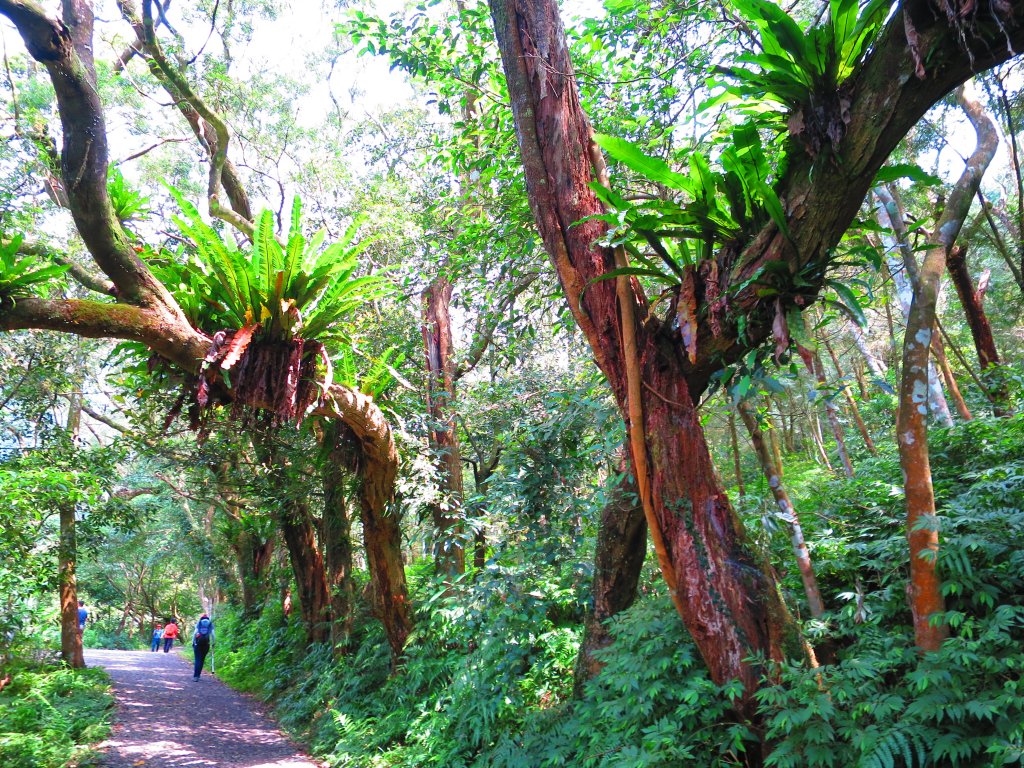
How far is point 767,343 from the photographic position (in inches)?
112

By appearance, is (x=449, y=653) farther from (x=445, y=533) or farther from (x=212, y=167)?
(x=212, y=167)

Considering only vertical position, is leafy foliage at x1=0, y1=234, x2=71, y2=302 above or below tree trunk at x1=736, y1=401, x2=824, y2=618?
above

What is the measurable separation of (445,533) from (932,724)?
190 inches

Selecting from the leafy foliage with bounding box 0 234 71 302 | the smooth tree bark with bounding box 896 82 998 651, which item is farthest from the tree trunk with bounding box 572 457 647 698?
the leafy foliage with bounding box 0 234 71 302

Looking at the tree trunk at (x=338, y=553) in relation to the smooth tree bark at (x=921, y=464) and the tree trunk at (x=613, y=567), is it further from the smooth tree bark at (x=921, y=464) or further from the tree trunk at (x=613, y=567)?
the smooth tree bark at (x=921, y=464)

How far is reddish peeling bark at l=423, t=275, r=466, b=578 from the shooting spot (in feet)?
23.2

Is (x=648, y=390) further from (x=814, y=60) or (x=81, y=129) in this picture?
(x=81, y=129)

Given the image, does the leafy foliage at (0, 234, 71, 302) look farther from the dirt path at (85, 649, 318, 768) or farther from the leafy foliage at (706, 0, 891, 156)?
the dirt path at (85, 649, 318, 768)

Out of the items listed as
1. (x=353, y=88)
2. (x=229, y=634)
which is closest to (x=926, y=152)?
(x=353, y=88)

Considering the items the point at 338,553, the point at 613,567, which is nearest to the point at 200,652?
the point at 338,553

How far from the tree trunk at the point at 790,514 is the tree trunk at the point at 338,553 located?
16.1 feet

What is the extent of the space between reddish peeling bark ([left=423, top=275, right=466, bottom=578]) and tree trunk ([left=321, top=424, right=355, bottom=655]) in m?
1.21

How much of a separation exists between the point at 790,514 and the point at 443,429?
15.3 feet

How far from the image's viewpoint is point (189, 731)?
766 centimetres
